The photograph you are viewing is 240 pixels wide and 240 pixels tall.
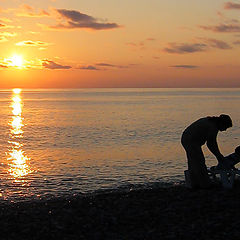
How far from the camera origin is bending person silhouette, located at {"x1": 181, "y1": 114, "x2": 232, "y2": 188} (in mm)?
11703

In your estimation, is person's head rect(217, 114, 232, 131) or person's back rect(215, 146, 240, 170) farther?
person's back rect(215, 146, 240, 170)

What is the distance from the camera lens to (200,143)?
12.0m

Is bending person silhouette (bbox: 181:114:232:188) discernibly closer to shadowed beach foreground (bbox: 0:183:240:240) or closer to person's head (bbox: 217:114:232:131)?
person's head (bbox: 217:114:232:131)

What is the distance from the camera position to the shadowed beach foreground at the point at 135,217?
8781mm

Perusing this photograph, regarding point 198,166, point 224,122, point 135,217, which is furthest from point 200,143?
point 135,217

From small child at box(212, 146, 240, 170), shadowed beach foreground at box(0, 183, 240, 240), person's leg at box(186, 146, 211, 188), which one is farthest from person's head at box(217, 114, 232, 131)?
shadowed beach foreground at box(0, 183, 240, 240)

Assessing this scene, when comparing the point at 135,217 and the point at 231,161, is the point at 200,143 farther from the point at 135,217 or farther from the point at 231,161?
the point at 135,217

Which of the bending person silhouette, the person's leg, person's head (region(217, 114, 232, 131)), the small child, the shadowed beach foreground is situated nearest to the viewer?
the shadowed beach foreground

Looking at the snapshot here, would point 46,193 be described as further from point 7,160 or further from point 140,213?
point 7,160

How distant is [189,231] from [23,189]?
389 inches

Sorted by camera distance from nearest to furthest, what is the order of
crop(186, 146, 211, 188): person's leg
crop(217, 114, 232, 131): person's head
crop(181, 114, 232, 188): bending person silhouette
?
crop(217, 114, 232, 131): person's head → crop(181, 114, 232, 188): bending person silhouette → crop(186, 146, 211, 188): person's leg

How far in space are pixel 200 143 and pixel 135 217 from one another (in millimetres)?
3309

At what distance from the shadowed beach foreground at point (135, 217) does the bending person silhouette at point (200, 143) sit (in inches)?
16.5

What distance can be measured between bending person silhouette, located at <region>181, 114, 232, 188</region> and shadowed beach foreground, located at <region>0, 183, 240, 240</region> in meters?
0.42
